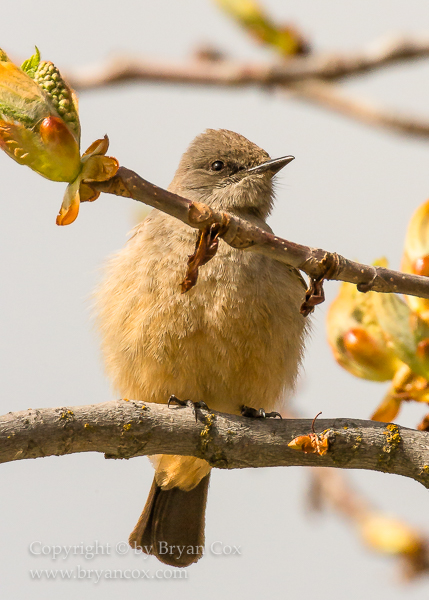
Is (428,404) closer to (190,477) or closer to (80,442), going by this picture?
(80,442)

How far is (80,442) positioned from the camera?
11.4 feet

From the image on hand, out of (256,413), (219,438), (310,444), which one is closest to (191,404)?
(219,438)

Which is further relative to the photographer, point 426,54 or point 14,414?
point 14,414

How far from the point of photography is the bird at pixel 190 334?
508 centimetres

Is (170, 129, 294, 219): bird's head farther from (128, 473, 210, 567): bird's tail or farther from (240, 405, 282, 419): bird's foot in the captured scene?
(128, 473, 210, 567): bird's tail

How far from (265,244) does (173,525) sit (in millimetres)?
3911

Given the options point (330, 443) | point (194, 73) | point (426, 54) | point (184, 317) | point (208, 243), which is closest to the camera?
point (426, 54)

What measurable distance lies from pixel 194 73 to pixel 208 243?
0.71 meters

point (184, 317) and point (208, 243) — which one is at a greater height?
point (184, 317)

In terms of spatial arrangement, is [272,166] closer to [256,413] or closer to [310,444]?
[256,413]

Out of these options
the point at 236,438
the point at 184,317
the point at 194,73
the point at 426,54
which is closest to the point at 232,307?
the point at 184,317

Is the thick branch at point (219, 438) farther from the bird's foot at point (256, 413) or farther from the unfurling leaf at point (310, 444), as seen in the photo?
the bird's foot at point (256, 413)

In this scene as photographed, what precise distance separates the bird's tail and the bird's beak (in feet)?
8.58

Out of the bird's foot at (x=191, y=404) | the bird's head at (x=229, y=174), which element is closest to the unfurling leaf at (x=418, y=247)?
the bird's foot at (x=191, y=404)
